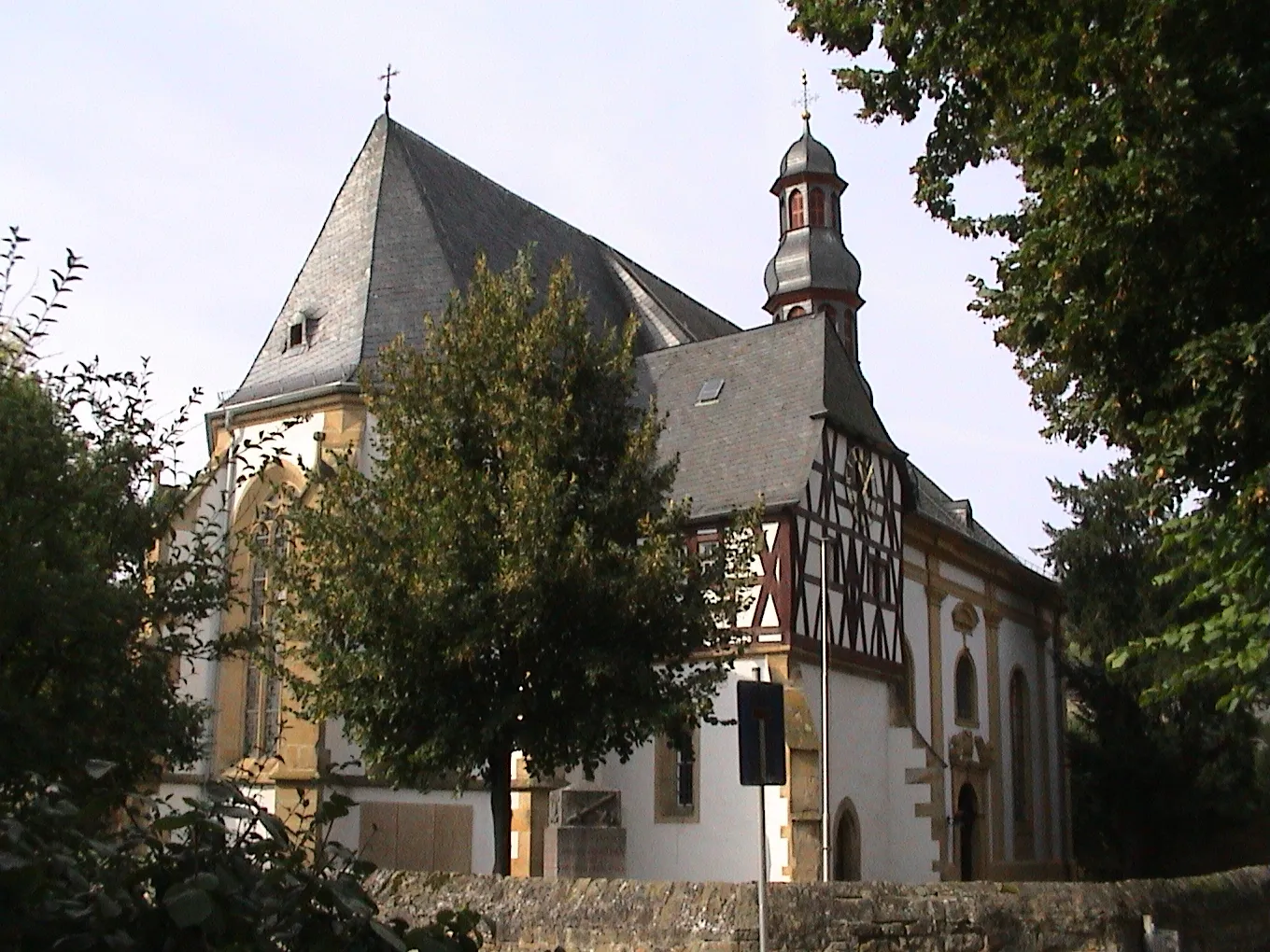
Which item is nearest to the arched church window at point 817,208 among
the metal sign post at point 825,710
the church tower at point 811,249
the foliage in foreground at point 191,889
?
the church tower at point 811,249

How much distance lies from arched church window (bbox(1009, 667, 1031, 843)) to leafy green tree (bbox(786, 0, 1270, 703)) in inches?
812

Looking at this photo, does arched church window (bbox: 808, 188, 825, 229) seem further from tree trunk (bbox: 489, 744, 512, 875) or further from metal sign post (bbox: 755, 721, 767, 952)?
metal sign post (bbox: 755, 721, 767, 952)

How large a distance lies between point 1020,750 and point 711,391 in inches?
460

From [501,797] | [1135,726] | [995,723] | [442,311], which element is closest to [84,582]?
[501,797]

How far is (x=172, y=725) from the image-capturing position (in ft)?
33.9

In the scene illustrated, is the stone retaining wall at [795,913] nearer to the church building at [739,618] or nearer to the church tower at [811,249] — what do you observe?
the church building at [739,618]

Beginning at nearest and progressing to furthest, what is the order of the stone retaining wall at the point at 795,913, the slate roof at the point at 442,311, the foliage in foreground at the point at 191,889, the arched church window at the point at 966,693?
the foliage in foreground at the point at 191,889, the stone retaining wall at the point at 795,913, the slate roof at the point at 442,311, the arched church window at the point at 966,693

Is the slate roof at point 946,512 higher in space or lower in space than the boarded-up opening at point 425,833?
higher

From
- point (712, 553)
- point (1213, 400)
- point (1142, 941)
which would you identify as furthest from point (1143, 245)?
point (712, 553)

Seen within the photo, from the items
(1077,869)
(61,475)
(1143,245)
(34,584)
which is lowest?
(1077,869)

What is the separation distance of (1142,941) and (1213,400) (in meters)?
4.73

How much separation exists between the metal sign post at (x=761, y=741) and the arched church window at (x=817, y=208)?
32129 millimetres

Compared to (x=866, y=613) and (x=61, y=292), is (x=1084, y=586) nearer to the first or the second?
(x=866, y=613)

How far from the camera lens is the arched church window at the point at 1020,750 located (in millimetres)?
29984
